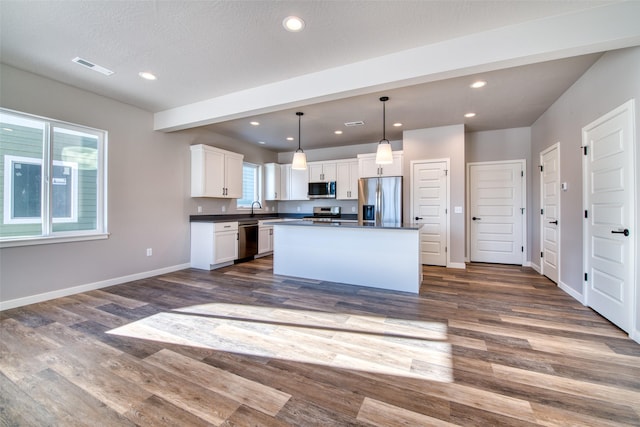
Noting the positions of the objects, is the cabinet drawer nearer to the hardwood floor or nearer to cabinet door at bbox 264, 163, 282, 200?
the hardwood floor

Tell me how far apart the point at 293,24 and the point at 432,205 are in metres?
4.06

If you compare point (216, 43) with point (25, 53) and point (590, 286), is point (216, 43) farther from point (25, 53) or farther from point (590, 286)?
point (590, 286)

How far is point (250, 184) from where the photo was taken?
6879 millimetres

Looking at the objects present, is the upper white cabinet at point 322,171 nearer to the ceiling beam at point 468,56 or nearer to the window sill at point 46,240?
the ceiling beam at point 468,56

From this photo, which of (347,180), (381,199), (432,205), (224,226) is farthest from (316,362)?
(347,180)

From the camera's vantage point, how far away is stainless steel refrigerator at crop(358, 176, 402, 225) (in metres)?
5.29

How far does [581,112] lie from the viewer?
3230mm

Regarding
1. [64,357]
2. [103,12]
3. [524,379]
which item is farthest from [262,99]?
[524,379]

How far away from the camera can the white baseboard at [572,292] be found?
3.21 metres

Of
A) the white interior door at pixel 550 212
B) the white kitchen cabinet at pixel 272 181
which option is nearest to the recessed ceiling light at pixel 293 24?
the white interior door at pixel 550 212

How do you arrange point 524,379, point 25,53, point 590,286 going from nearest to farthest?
point 524,379
point 25,53
point 590,286

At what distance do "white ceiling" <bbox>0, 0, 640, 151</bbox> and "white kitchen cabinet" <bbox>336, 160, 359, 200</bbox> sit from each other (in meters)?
2.21

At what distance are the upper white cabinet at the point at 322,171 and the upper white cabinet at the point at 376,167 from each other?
884mm

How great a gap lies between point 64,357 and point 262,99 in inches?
125
